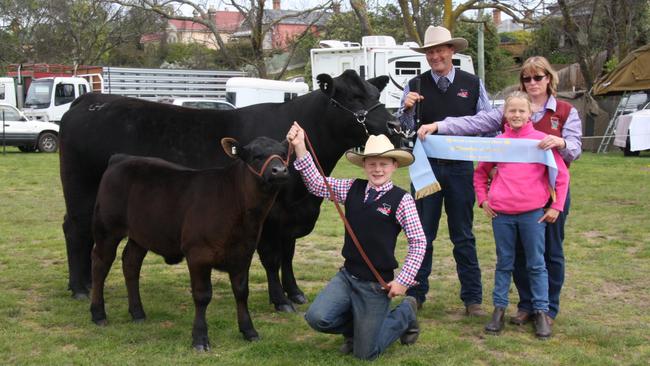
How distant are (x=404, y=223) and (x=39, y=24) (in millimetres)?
45846

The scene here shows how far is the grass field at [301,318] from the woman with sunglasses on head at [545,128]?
341 mm

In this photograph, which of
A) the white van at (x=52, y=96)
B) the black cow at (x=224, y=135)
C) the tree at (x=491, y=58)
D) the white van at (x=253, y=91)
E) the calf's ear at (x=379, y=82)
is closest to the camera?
the black cow at (x=224, y=135)

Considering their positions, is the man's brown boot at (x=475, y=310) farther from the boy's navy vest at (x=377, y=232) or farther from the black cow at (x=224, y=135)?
the black cow at (x=224, y=135)

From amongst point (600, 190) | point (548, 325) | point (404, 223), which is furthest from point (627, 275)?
point (600, 190)

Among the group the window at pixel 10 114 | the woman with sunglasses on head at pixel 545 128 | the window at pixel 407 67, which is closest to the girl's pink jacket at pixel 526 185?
the woman with sunglasses on head at pixel 545 128

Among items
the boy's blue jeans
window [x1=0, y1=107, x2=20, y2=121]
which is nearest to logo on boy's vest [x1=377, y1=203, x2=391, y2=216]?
the boy's blue jeans

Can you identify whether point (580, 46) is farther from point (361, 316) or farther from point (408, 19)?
point (361, 316)

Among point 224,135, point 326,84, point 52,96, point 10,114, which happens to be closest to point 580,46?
point 10,114

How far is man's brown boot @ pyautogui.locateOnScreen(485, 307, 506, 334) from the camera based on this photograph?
5391 mm

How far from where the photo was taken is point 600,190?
13.6m

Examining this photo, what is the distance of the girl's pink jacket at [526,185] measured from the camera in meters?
5.29

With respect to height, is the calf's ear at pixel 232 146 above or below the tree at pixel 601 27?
below

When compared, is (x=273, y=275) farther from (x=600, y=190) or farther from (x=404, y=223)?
(x=600, y=190)

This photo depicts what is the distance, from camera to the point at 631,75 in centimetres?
2197
